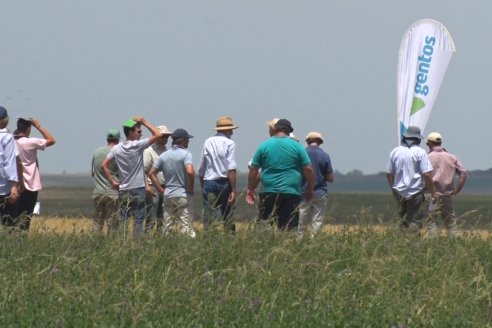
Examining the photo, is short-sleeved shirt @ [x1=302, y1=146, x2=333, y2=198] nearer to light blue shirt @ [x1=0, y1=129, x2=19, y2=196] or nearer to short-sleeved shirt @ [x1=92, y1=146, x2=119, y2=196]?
short-sleeved shirt @ [x1=92, y1=146, x2=119, y2=196]

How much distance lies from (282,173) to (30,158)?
286 cm

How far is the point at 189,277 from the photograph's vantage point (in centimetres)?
939

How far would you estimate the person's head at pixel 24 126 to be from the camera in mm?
13539

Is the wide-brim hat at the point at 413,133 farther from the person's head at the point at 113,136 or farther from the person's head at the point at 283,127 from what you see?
the person's head at the point at 113,136

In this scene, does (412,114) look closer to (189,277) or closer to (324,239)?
(324,239)

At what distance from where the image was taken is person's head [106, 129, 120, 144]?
47.9 ft

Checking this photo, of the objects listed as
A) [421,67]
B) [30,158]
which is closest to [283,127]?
[30,158]

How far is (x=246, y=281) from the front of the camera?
9.18 meters

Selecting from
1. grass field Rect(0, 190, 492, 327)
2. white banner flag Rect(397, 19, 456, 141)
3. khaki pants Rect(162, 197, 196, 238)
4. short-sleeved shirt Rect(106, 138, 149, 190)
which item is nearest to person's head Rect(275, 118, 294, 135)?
grass field Rect(0, 190, 492, 327)

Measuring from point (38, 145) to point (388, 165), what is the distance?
4.26 meters

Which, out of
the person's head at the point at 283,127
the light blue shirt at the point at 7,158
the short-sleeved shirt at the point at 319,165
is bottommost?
the short-sleeved shirt at the point at 319,165

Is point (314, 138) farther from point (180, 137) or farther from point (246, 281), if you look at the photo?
point (246, 281)

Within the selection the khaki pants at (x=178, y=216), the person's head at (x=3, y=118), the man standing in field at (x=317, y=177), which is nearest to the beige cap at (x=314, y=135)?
the man standing in field at (x=317, y=177)

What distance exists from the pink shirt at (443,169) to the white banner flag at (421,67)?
4074 mm
